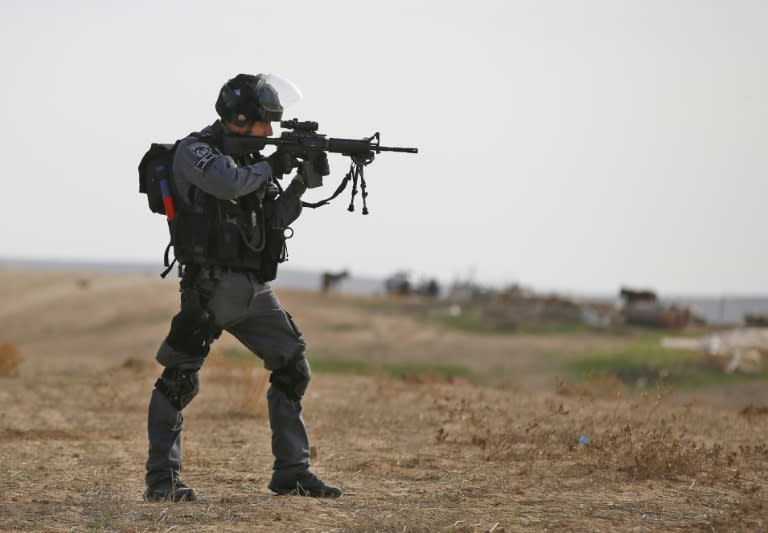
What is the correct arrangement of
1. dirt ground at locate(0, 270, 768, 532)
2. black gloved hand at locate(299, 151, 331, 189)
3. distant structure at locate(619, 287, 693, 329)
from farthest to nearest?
distant structure at locate(619, 287, 693, 329)
black gloved hand at locate(299, 151, 331, 189)
dirt ground at locate(0, 270, 768, 532)

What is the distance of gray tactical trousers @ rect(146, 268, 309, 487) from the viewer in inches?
262

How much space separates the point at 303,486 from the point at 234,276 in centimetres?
137

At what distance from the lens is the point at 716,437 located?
10797mm

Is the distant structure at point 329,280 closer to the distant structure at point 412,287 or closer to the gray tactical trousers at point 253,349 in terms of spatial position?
the distant structure at point 412,287

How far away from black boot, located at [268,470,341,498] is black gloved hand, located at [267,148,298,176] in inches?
72.4

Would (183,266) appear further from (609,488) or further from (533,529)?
(609,488)

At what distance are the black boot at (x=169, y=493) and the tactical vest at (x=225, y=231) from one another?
132 cm

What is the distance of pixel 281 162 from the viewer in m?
6.74

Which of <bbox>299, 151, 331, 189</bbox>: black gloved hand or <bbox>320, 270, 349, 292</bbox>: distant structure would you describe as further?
<bbox>320, 270, 349, 292</bbox>: distant structure

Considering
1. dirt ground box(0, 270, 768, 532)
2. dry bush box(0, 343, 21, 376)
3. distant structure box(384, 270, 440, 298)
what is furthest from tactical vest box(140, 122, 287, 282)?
distant structure box(384, 270, 440, 298)

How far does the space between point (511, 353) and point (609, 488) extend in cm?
2025

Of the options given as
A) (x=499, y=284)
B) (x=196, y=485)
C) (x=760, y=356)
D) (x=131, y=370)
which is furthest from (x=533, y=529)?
(x=499, y=284)

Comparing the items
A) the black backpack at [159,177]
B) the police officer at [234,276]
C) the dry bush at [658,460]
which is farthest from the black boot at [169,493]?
the dry bush at [658,460]

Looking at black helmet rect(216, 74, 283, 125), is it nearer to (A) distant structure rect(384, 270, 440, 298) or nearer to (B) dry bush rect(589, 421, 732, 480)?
(B) dry bush rect(589, 421, 732, 480)
